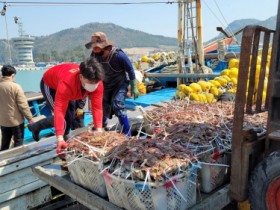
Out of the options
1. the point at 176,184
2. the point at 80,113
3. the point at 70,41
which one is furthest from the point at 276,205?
the point at 70,41

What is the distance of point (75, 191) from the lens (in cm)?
331

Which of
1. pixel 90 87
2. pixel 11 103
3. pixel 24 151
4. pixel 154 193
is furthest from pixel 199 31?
pixel 154 193

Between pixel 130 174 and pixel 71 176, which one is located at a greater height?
pixel 130 174

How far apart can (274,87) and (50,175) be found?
2.63 m

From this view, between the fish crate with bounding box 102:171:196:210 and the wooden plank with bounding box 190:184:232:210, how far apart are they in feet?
0.30

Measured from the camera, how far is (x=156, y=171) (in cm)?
250

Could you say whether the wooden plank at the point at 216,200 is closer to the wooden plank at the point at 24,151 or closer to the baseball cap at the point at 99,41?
the wooden plank at the point at 24,151

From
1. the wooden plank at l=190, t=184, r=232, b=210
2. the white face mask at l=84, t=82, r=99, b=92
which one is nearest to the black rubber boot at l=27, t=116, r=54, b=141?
the white face mask at l=84, t=82, r=99, b=92

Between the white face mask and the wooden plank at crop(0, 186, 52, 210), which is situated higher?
the white face mask

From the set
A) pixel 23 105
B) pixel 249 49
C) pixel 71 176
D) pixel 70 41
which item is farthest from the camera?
pixel 70 41

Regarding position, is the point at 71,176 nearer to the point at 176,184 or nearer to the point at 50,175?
the point at 50,175

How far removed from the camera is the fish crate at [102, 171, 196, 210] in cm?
251

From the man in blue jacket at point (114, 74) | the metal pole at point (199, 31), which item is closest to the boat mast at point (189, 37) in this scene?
the metal pole at point (199, 31)

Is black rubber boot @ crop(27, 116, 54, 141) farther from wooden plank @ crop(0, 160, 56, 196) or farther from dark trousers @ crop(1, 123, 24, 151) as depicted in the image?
wooden plank @ crop(0, 160, 56, 196)
